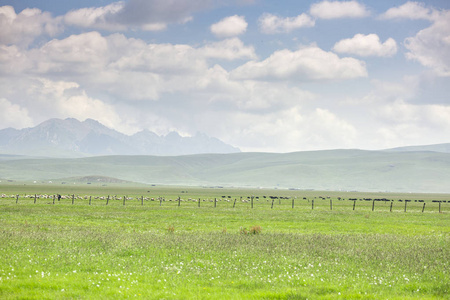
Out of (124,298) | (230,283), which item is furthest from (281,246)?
(124,298)

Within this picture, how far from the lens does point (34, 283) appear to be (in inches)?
665

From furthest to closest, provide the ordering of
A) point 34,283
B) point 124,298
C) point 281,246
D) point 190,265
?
point 281,246 → point 190,265 → point 34,283 → point 124,298

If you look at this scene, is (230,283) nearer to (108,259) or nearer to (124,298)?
(124,298)

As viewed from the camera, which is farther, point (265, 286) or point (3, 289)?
point (265, 286)

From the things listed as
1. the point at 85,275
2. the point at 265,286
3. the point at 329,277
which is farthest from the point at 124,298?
the point at 329,277

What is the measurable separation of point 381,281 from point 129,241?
13941 millimetres

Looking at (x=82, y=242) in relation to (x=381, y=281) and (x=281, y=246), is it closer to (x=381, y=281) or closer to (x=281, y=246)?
(x=281, y=246)

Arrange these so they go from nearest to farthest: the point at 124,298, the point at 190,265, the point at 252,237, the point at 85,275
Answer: the point at 124,298
the point at 85,275
the point at 190,265
the point at 252,237

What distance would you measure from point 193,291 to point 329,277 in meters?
5.57

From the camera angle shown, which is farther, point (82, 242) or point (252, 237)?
point (252, 237)

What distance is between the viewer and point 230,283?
17703 mm

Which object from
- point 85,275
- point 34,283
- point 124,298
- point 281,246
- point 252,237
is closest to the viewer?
point 124,298

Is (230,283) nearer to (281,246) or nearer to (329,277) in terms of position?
(329,277)

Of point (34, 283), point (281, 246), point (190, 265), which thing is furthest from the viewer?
point (281, 246)
